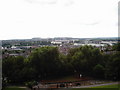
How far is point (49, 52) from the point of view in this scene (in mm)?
22828

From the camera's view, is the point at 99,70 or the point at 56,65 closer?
the point at 99,70

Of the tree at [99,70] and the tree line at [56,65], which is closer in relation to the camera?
the tree line at [56,65]

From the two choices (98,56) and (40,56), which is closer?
(40,56)

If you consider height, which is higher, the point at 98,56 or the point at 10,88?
the point at 98,56

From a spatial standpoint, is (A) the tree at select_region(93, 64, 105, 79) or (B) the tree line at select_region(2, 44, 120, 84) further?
(A) the tree at select_region(93, 64, 105, 79)

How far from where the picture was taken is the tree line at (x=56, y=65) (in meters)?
20.6

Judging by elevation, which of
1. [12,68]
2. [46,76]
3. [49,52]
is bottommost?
[46,76]

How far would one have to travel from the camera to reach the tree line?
2058cm

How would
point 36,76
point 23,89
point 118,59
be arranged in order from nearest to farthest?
1. point 23,89
2. point 118,59
3. point 36,76

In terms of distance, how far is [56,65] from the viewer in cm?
2283

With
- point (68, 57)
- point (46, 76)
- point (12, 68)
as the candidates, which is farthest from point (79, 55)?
point (12, 68)

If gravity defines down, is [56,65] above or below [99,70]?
above

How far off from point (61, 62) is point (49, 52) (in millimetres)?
2177

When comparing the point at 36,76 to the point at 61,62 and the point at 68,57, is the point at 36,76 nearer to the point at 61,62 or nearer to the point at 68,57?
the point at 61,62
